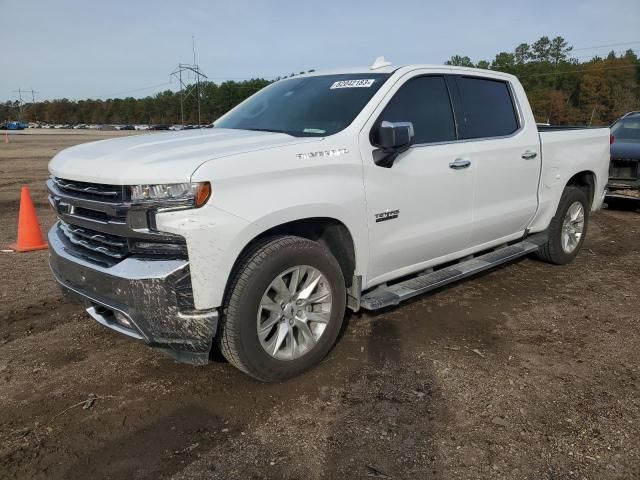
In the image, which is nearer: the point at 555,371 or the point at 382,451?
the point at 382,451

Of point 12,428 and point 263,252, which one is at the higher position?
point 263,252

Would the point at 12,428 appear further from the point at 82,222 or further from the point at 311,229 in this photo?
the point at 311,229

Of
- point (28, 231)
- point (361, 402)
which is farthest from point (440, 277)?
point (28, 231)

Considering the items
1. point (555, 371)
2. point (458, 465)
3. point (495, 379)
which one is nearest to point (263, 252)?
point (458, 465)

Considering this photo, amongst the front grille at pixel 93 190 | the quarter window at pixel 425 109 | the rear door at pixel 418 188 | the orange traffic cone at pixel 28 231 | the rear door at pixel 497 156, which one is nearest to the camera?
the front grille at pixel 93 190

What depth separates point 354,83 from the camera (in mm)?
3904

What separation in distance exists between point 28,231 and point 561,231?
623 cm

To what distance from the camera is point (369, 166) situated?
343cm

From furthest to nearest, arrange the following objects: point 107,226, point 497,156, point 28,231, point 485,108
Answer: point 28,231 < point 485,108 < point 497,156 < point 107,226

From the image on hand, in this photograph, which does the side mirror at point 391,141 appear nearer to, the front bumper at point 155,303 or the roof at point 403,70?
the roof at point 403,70

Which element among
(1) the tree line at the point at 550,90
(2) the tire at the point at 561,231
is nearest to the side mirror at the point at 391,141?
(2) the tire at the point at 561,231

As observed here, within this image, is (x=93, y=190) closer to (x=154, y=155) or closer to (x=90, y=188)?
(x=90, y=188)

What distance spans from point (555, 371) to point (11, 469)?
10.5ft

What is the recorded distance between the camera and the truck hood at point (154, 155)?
105 inches
